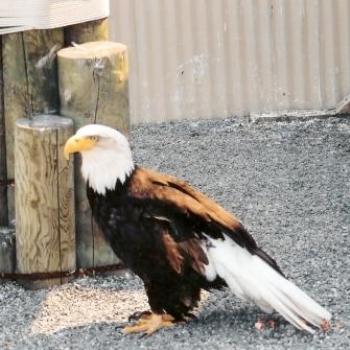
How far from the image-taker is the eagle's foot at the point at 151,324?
6.42m

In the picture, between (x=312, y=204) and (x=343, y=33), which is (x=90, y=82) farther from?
(x=343, y=33)

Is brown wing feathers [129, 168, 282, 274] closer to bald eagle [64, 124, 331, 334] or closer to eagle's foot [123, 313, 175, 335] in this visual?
bald eagle [64, 124, 331, 334]

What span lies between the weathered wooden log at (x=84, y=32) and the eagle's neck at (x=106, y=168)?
3.72 feet

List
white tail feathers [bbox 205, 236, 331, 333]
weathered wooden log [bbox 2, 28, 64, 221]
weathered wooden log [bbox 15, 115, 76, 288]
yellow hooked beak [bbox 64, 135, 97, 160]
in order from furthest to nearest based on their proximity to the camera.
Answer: weathered wooden log [bbox 2, 28, 64, 221]
weathered wooden log [bbox 15, 115, 76, 288]
yellow hooked beak [bbox 64, 135, 97, 160]
white tail feathers [bbox 205, 236, 331, 333]

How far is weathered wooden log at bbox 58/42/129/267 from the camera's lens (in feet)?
22.9

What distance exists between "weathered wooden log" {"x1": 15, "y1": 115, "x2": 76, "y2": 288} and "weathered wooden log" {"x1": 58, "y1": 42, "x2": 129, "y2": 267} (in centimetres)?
11

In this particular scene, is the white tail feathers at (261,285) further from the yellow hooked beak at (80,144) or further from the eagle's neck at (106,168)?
the yellow hooked beak at (80,144)

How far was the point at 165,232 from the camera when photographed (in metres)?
6.30

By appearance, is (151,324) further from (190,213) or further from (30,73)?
(30,73)

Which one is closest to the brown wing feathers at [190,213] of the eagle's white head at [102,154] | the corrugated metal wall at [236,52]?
the eagle's white head at [102,154]

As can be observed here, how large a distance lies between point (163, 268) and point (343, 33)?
4530 mm

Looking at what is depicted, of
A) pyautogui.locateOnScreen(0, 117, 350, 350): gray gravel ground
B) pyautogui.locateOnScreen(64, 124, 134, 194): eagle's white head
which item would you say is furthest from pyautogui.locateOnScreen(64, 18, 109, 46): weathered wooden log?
pyautogui.locateOnScreen(0, 117, 350, 350): gray gravel ground

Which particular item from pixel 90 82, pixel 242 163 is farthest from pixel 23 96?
pixel 242 163

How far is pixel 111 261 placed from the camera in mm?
7293
